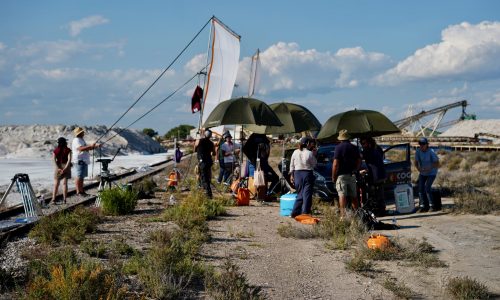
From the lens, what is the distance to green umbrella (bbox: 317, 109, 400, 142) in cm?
1360

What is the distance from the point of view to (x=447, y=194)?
1691cm

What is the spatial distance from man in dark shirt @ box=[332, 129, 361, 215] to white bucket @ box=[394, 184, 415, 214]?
2.13 metres

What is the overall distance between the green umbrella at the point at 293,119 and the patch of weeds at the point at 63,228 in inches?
277

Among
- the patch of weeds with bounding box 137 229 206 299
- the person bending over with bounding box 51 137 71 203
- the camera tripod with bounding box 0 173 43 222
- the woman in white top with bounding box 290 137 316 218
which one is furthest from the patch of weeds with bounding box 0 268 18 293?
the person bending over with bounding box 51 137 71 203

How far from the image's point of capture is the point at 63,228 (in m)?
9.61

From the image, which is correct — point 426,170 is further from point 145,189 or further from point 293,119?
point 145,189

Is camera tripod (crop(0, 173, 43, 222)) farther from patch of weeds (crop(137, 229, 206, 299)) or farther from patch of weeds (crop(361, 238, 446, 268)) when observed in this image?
patch of weeds (crop(361, 238, 446, 268))

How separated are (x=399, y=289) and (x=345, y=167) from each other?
15.1 feet

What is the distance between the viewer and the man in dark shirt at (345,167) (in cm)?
1134

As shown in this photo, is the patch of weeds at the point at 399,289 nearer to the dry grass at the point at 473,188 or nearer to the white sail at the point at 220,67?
the dry grass at the point at 473,188

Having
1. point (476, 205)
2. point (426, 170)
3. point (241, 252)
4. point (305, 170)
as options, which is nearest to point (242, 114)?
point (305, 170)

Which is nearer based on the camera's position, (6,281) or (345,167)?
(6,281)

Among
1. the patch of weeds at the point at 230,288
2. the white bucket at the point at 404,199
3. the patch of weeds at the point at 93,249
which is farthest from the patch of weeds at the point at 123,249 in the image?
the white bucket at the point at 404,199

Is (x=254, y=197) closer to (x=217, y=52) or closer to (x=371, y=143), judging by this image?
Answer: (x=371, y=143)
